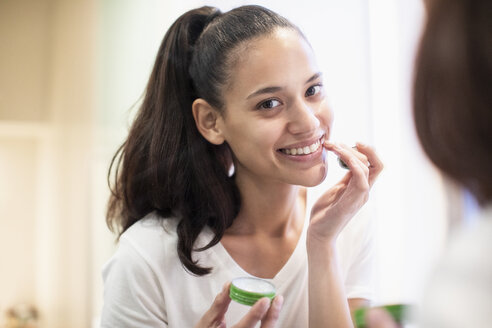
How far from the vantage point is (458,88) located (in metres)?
0.37

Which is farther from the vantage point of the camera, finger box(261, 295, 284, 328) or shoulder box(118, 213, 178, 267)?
shoulder box(118, 213, 178, 267)

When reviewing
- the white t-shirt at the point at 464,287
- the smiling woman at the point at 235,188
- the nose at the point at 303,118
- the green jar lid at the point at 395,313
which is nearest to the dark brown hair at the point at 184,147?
the smiling woman at the point at 235,188

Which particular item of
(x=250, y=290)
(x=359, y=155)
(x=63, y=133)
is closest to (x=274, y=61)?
(x=359, y=155)

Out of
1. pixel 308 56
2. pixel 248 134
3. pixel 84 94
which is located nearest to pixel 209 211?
pixel 248 134

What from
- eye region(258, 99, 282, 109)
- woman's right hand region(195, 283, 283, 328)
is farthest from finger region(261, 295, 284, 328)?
eye region(258, 99, 282, 109)

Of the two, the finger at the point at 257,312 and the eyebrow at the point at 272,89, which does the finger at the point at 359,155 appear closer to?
the eyebrow at the point at 272,89

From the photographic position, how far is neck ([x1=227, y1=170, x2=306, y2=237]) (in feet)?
2.29

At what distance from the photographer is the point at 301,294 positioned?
665 millimetres

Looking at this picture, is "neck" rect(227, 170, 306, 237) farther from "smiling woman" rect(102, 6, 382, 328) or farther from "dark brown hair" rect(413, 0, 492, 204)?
"dark brown hair" rect(413, 0, 492, 204)

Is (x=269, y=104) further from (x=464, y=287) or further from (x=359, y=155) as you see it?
(x=464, y=287)

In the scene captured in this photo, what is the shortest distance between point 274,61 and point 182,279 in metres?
0.31

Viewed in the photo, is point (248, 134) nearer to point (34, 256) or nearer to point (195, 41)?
point (195, 41)

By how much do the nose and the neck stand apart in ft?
0.36

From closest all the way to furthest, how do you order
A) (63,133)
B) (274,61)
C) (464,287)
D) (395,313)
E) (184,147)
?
(464,287) < (395,313) < (274,61) < (184,147) < (63,133)
